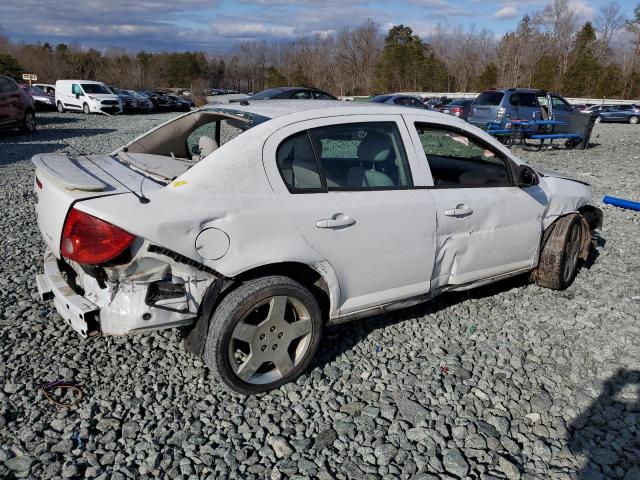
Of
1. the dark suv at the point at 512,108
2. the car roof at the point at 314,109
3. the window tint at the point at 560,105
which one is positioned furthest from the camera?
the window tint at the point at 560,105

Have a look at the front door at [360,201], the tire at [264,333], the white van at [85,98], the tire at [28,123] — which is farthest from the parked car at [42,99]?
the tire at [264,333]

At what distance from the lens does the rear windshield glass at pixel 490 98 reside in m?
17.8

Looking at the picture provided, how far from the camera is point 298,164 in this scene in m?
3.28

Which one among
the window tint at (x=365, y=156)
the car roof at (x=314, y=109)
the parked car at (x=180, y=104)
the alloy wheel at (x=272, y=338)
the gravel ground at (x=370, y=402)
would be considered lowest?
the parked car at (x=180, y=104)

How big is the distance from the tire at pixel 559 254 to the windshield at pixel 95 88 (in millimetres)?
29632

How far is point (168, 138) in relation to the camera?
4344 millimetres

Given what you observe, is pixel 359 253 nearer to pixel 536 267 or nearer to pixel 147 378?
pixel 147 378

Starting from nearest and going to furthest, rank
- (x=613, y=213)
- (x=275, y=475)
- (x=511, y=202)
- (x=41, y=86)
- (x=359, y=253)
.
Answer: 1. (x=275, y=475)
2. (x=359, y=253)
3. (x=511, y=202)
4. (x=613, y=213)
5. (x=41, y=86)

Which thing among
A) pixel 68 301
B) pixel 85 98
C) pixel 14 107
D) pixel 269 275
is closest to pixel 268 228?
pixel 269 275

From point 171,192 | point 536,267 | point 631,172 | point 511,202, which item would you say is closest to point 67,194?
point 171,192

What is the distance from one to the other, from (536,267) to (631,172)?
926cm

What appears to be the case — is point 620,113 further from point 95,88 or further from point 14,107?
point 14,107

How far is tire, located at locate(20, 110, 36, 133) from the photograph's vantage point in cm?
1689

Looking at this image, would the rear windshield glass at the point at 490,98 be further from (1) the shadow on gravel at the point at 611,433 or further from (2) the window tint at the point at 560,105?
(1) the shadow on gravel at the point at 611,433
